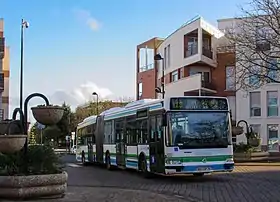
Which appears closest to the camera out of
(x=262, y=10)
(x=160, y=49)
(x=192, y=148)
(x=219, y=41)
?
(x=192, y=148)

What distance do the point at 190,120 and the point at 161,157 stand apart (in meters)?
1.67

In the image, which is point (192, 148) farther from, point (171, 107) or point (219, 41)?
point (219, 41)

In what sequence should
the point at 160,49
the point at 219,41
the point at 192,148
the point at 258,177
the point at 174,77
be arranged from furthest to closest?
the point at 160,49 < the point at 174,77 < the point at 219,41 < the point at 258,177 < the point at 192,148

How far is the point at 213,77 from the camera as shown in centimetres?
5484

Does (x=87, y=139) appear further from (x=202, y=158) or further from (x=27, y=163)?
(x=27, y=163)

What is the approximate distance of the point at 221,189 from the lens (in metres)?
17.0

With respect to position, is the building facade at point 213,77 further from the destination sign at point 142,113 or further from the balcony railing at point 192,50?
the destination sign at point 142,113

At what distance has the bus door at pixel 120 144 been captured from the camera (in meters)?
24.9

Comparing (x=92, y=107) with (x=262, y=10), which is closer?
(x=262, y=10)

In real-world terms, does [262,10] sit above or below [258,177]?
above

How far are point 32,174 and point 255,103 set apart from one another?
129ft

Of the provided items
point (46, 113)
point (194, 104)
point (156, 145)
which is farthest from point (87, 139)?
point (46, 113)

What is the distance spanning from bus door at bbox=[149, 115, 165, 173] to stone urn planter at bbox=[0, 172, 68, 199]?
20.9 feet

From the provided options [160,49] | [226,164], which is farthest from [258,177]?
[160,49]
